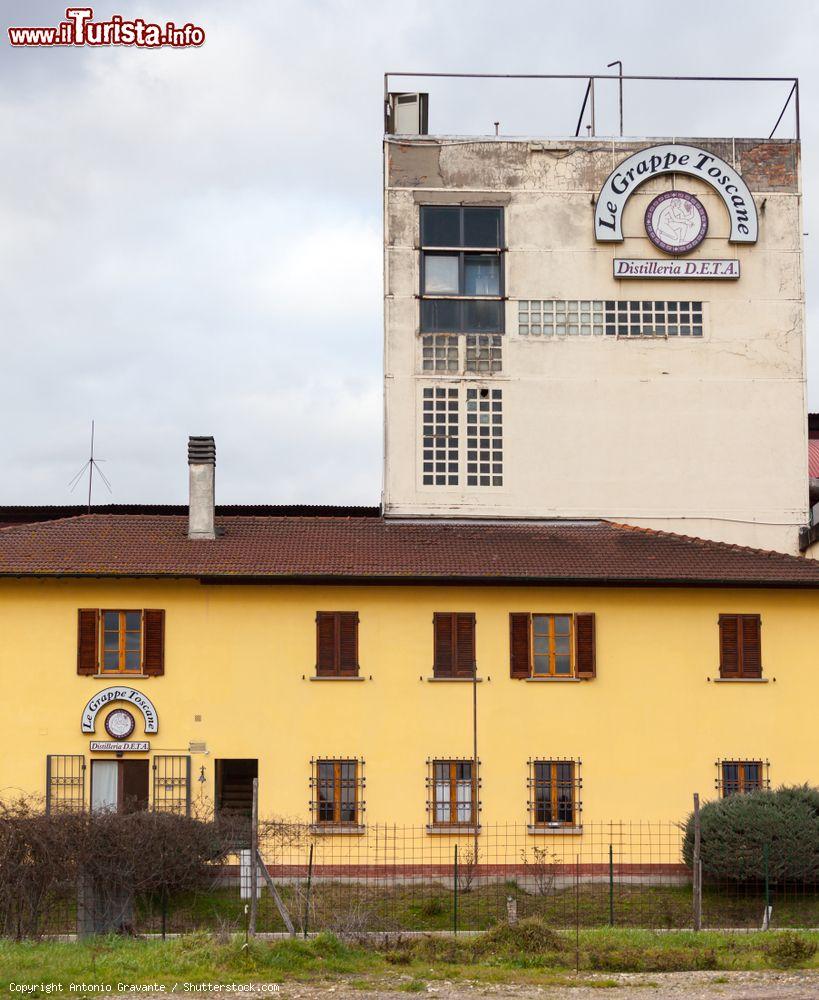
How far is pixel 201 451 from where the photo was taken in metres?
34.4

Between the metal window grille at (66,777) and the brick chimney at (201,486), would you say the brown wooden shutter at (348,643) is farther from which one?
the metal window grille at (66,777)

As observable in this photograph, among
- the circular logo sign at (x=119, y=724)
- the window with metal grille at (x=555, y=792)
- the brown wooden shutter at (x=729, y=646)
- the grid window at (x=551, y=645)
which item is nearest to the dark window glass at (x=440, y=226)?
the grid window at (x=551, y=645)

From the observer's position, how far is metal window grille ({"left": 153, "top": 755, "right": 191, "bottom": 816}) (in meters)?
30.7

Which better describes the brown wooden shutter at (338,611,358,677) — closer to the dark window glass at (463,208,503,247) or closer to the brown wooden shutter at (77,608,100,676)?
the brown wooden shutter at (77,608,100,676)

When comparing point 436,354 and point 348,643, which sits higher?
point 436,354

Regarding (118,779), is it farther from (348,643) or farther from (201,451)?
(201,451)

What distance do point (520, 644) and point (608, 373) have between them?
10.7m

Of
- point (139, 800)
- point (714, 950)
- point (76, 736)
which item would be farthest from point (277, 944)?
point (76, 736)

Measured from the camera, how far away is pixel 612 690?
31.6 metres

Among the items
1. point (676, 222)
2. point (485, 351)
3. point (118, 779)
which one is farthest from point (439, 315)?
point (118, 779)

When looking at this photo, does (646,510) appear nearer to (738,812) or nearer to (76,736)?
(738,812)

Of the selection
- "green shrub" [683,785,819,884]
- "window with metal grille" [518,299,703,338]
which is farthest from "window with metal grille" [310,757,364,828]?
"window with metal grille" [518,299,703,338]

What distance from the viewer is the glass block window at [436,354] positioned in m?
39.5

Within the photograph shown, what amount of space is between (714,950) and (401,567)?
12295mm
